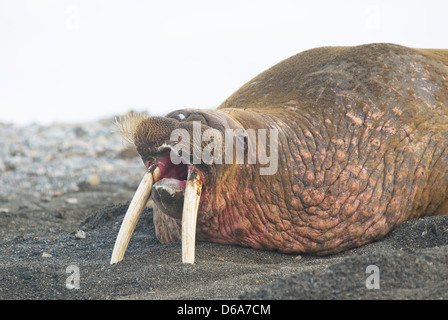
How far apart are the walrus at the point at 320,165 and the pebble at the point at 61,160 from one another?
676cm

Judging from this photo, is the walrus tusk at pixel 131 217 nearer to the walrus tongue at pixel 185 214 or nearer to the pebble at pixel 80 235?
the walrus tongue at pixel 185 214

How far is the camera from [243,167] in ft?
16.9

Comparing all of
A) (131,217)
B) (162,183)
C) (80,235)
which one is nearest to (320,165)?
(162,183)

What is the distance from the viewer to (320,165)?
5.44 m

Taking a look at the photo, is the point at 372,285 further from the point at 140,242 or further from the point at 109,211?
the point at 109,211

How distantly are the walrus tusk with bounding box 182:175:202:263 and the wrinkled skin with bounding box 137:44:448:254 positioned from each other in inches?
4.1

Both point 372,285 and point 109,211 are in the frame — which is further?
point 109,211

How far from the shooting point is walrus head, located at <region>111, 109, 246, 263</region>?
4715 mm

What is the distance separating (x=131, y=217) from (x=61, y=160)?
403 inches

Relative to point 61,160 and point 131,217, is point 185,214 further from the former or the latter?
point 61,160

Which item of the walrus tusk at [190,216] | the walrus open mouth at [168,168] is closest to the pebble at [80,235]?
the walrus open mouth at [168,168]

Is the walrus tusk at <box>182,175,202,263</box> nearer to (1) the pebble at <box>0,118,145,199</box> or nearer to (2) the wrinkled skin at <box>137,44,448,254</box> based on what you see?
(2) the wrinkled skin at <box>137,44,448,254</box>
